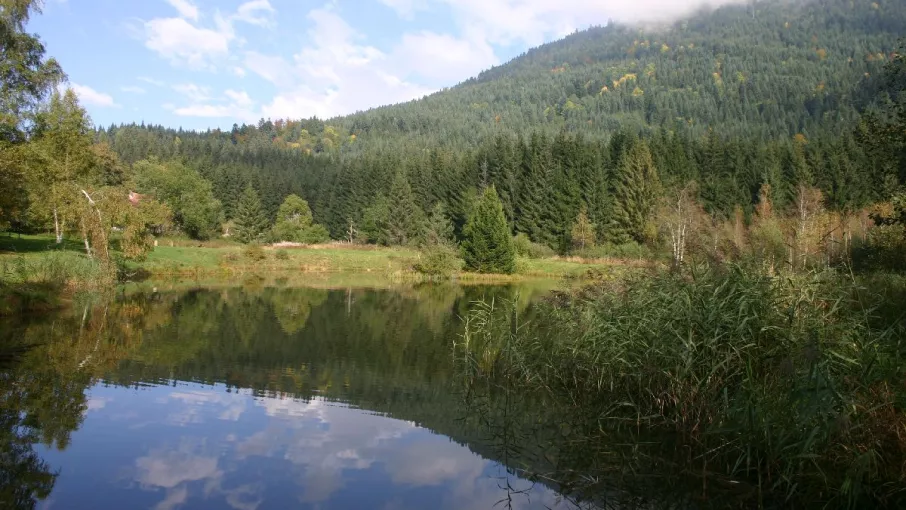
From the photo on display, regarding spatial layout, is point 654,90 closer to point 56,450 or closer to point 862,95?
point 862,95

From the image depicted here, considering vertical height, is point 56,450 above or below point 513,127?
below

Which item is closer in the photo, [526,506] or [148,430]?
[526,506]

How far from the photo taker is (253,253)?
4631 cm

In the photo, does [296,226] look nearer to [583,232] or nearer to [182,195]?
[182,195]

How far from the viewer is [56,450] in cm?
757

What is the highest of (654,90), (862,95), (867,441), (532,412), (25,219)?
(654,90)

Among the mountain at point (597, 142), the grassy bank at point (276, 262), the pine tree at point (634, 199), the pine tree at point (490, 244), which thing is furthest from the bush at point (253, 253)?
the pine tree at point (634, 199)

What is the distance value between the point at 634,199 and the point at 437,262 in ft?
70.8

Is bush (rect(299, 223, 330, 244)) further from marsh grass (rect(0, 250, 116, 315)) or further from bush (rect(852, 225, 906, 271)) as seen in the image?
bush (rect(852, 225, 906, 271))

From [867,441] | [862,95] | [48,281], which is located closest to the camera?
[867,441]

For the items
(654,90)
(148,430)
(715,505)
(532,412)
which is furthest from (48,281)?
(654,90)

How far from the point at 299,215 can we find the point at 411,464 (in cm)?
7634

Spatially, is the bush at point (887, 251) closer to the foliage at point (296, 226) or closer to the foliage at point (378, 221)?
the foliage at point (378, 221)

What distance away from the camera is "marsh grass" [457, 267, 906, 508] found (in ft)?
19.2
